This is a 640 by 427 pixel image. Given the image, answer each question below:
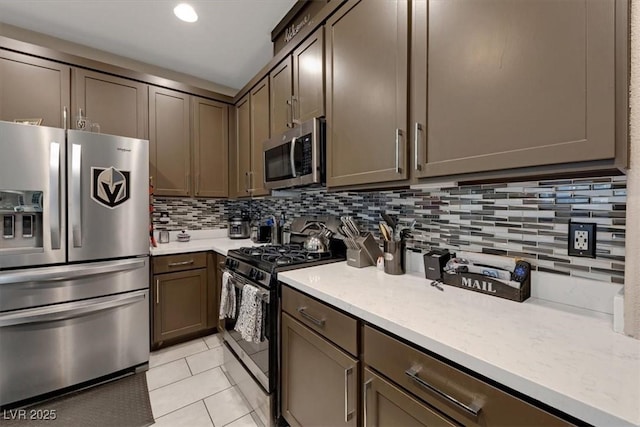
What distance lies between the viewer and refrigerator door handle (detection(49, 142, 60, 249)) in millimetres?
1648

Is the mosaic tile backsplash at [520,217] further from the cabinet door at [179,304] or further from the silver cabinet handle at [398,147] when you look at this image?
the cabinet door at [179,304]

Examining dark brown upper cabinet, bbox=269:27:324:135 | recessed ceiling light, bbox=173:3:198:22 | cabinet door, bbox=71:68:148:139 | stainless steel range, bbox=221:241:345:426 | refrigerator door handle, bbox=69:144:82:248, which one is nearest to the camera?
stainless steel range, bbox=221:241:345:426

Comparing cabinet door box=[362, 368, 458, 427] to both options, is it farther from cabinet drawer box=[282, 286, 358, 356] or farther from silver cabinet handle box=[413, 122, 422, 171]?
silver cabinet handle box=[413, 122, 422, 171]

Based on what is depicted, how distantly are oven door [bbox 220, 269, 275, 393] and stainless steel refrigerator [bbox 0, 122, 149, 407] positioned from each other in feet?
2.60

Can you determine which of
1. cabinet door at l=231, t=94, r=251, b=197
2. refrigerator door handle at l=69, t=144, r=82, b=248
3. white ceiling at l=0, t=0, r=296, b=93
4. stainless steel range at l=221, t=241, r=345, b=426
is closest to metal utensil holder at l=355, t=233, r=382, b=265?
stainless steel range at l=221, t=241, r=345, b=426

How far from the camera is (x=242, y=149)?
270 centimetres

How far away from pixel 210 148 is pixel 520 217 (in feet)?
→ 9.02

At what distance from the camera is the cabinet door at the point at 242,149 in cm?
255

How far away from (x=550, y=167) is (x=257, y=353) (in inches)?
62.7

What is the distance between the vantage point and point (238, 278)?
1712 mm

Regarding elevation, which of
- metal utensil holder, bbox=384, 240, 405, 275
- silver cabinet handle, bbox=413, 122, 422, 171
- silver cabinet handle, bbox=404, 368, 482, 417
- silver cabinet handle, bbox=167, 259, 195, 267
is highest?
silver cabinet handle, bbox=413, 122, 422, 171

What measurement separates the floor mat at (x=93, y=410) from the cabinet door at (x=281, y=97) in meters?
2.05

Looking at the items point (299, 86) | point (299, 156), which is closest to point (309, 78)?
point (299, 86)

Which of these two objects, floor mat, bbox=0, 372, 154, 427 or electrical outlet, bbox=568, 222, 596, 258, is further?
floor mat, bbox=0, 372, 154, 427
